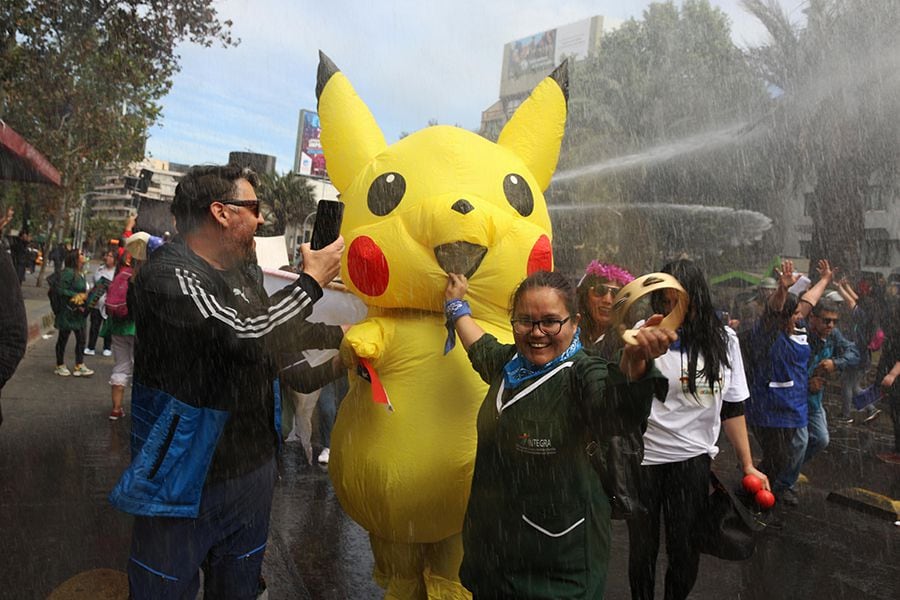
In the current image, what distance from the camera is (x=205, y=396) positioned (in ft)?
7.94

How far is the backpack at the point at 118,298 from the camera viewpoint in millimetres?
7617

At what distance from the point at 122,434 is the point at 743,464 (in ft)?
19.0

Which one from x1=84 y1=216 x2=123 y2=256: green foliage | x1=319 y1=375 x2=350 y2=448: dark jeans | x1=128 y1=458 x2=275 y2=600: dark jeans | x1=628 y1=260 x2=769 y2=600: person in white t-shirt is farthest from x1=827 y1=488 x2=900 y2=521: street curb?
x1=84 y1=216 x2=123 y2=256: green foliage

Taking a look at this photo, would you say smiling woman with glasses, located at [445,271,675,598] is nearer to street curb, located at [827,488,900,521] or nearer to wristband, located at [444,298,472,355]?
wristband, located at [444,298,472,355]

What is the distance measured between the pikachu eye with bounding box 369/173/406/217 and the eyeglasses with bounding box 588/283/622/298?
4.47ft

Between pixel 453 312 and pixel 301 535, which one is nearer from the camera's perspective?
pixel 453 312

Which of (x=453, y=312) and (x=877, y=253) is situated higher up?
(x=877, y=253)

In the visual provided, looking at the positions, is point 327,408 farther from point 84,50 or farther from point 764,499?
point 84,50

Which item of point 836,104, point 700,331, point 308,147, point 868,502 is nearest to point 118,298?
point 700,331

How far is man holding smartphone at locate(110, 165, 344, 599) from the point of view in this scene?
2346mm

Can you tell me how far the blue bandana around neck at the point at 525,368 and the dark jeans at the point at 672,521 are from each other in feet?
4.25

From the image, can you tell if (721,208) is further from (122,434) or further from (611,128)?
(122,434)

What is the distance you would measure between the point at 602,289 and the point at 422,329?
132 centimetres

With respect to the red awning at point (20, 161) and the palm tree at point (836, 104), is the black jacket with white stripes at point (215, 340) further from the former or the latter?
the palm tree at point (836, 104)
